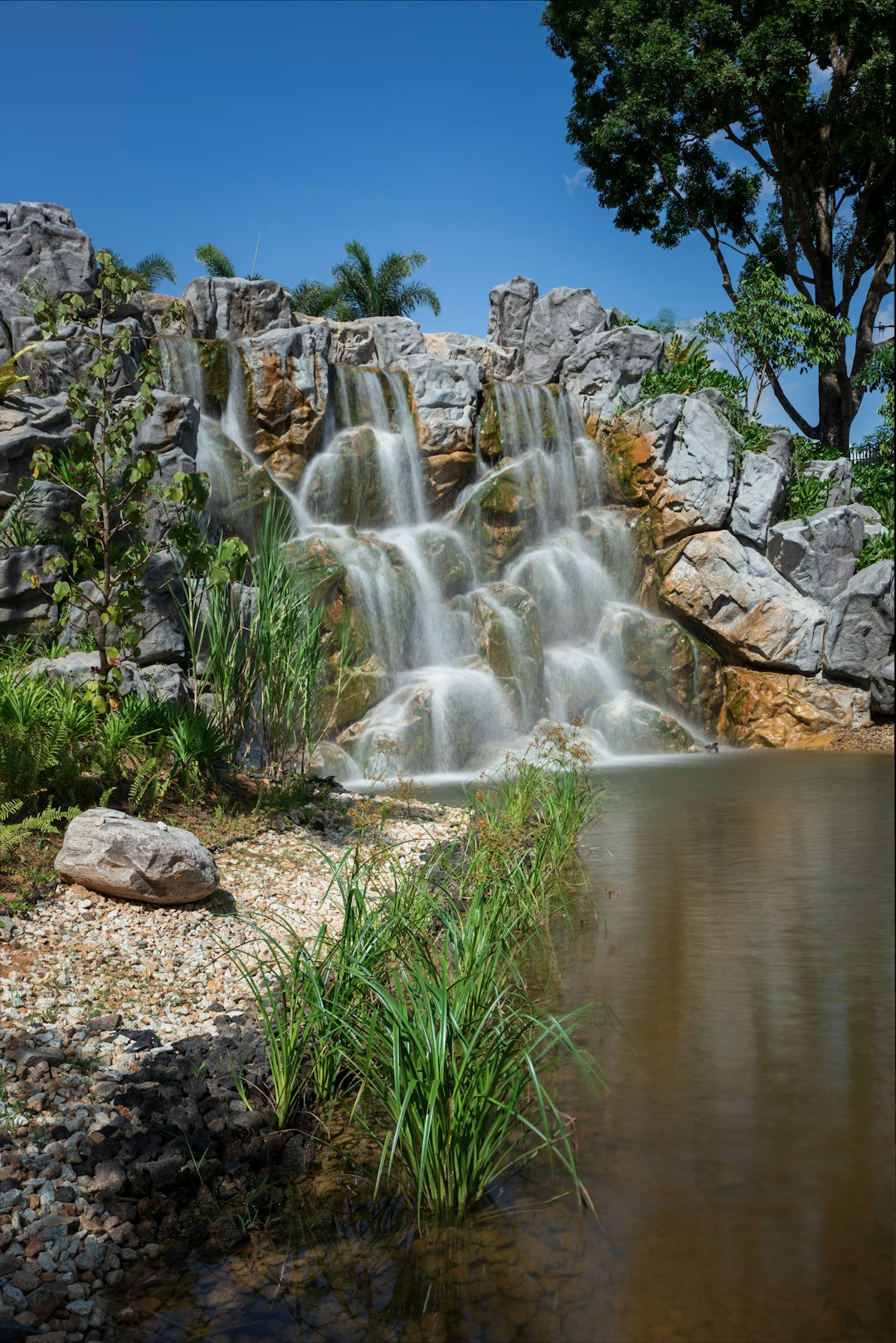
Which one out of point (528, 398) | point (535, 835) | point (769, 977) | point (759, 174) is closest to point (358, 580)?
point (528, 398)

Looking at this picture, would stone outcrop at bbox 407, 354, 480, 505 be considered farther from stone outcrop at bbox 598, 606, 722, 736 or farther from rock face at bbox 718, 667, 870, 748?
rock face at bbox 718, 667, 870, 748

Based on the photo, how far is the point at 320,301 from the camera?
28672mm

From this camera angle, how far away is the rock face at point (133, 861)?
4324 mm

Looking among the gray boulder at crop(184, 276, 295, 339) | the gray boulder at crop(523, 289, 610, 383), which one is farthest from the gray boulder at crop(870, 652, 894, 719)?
the gray boulder at crop(184, 276, 295, 339)

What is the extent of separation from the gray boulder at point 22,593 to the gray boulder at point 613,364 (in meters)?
10.5

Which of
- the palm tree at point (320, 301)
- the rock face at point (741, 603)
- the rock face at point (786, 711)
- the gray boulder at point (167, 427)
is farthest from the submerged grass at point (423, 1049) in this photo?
the palm tree at point (320, 301)

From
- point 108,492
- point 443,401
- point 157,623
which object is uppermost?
point 443,401

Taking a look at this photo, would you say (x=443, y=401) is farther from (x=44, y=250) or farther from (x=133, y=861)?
(x=133, y=861)

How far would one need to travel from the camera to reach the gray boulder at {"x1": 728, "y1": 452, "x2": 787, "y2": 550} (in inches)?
605

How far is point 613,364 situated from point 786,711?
6932 mm

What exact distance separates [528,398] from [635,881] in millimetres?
11924

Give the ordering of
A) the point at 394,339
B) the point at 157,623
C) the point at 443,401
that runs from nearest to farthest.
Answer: the point at 157,623 → the point at 443,401 → the point at 394,339

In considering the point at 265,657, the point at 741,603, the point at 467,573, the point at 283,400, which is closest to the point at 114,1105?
the point at 265,657

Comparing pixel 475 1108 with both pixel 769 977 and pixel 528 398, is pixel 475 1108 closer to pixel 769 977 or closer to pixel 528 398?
pixel 769 977
